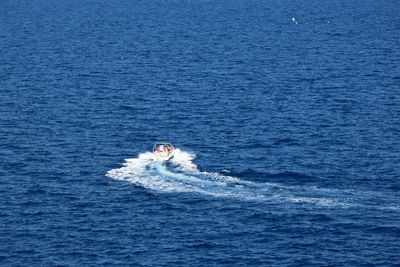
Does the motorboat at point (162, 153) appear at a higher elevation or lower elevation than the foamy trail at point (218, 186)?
higher

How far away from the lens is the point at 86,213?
126 meters

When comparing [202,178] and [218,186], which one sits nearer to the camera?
[218,186]

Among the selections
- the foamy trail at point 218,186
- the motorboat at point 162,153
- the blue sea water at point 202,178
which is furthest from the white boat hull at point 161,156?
the blue sea water at point 202,178

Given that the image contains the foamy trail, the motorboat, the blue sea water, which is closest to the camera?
the blue sea water

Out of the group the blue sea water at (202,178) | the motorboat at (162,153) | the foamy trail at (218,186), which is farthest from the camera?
the motorboat at (162,153)

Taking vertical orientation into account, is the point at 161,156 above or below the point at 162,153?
below

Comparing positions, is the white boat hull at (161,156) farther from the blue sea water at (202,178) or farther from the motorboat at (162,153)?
the blue sea water at (202,178)

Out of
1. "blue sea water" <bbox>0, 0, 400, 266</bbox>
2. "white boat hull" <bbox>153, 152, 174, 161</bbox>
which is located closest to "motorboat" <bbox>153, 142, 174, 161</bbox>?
"white boat hull" <bbox>153, 152, 174, 161</bbox>

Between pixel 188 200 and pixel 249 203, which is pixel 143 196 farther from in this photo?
pixel 249 203

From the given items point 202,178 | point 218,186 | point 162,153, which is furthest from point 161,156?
point 218,186

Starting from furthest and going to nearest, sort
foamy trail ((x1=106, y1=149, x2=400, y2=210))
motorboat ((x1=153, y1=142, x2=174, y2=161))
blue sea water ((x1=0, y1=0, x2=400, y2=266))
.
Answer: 1. motorboat ((x1=153, y1=142, x2=174, y2=161))
2. foamy trail ((x1=106, y1=149, x2=400, y2=210))
3. blue sea water ((x1=0, y1=0, x2=400, y2=266))

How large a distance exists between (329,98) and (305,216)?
69.0 m

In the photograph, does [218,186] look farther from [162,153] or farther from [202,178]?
[162,153]

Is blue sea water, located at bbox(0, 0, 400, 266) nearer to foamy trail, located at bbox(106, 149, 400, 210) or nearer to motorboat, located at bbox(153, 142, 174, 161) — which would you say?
foamy trail, located at bbox(106, 149, 400, 210)
